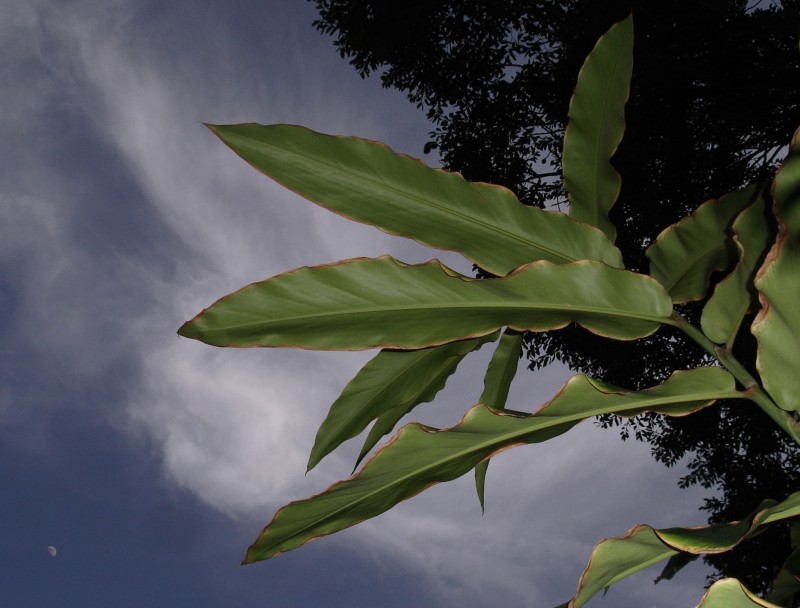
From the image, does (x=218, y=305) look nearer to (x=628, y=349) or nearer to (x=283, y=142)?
(x=283, y=142)

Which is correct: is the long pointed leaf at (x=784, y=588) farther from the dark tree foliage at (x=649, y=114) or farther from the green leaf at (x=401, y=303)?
the dark tree foliage at (x=649, y=114)

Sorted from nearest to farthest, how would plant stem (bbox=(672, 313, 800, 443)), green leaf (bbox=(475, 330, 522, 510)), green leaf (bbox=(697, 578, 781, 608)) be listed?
green leaf (bbox=(697, 578, 781, 608)) → plant stem (bbox=(672, 313, 800, 443)) → green leaf (bbox=(475, 330, 522, 510))

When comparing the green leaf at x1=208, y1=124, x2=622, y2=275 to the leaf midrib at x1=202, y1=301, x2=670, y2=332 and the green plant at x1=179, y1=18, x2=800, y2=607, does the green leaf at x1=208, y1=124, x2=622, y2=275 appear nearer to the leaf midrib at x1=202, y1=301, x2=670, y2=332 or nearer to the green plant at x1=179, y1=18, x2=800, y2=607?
the green plant at x1=179, y1=18, x2=800, y2=607

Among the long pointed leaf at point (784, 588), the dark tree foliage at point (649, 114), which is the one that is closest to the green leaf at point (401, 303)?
the long pointed leaf at point (784, 588)

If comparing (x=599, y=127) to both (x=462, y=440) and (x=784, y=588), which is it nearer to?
(x=462, y=440)

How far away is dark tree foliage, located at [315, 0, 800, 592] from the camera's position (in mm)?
5758

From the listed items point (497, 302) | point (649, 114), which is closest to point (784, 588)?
point (497, 302)

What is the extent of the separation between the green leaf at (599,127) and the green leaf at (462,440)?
0.37m

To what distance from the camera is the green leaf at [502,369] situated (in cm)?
140

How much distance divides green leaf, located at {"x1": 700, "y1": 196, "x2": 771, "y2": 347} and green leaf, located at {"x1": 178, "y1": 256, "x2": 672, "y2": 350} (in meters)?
0.09

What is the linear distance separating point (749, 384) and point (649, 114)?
18.5 ft

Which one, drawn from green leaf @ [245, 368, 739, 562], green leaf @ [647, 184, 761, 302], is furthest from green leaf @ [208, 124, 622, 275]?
green leaf @ [245, 368, 739, 562]

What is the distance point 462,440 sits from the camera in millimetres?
926

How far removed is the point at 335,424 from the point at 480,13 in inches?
250
